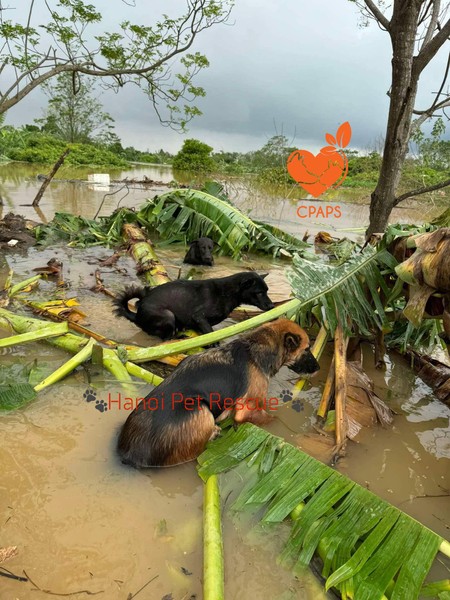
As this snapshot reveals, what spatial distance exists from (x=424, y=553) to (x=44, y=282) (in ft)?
22.7

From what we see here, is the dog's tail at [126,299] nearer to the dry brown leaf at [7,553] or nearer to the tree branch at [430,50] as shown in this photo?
the dry brown leaf at [7,553]

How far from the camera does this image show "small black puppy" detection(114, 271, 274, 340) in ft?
17.9

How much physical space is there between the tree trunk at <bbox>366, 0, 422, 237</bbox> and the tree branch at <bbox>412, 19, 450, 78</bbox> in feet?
0.26

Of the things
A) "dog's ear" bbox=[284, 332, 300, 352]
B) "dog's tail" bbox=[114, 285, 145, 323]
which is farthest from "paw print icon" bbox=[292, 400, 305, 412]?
"dog's tail" bbox=[114, 285, 145, 323]

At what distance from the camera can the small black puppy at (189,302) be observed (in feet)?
17.9

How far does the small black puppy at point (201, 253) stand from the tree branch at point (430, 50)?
5.37 metres

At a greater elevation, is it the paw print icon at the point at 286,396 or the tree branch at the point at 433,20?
the tree branch at the point at 433,20

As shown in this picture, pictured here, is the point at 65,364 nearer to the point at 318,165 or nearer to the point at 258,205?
the point at 318,165

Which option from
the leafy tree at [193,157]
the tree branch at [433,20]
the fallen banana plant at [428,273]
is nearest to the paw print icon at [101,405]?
the fallen banana plant at [428,273]

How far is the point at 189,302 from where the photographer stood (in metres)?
5.72

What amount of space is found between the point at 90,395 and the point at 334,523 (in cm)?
255

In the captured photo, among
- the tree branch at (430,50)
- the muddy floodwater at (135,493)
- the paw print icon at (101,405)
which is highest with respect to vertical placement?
the tree branch at (430,50)

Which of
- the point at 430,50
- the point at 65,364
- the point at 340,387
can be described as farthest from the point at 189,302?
the point at 430,50

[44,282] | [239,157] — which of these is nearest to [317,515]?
[44,282]
